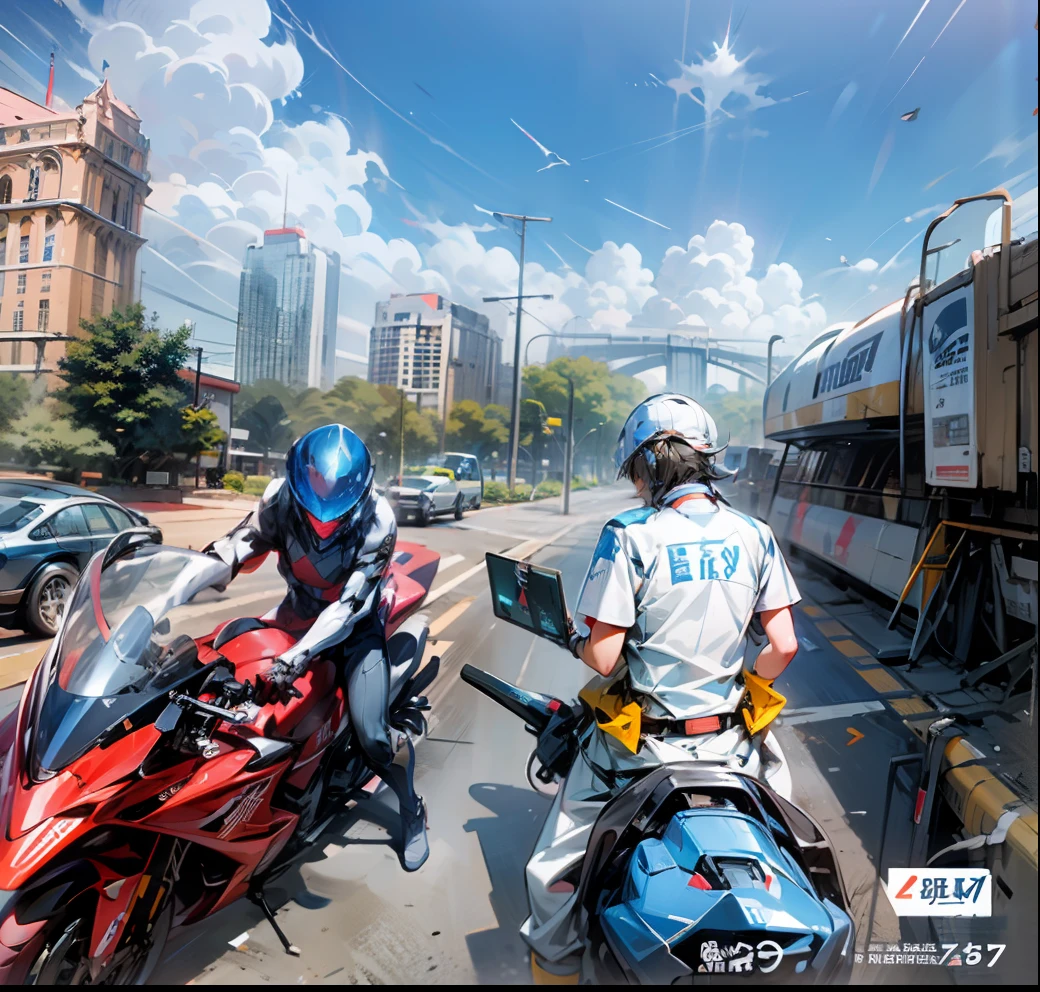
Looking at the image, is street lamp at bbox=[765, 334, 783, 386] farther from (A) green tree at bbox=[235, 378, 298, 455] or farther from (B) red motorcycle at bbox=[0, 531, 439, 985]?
Result: (B) red motorcycle at bbox=[0, 531, 439, 985]

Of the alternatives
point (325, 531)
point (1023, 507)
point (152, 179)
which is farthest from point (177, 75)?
point (1023, 507)

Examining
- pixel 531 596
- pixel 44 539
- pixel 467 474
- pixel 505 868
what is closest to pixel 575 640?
pixel 531 596

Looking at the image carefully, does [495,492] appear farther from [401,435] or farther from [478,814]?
[478,814]

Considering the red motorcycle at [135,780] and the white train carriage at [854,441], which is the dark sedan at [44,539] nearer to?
the red motorcycle at [135,780]

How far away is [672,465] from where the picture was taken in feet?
5.66

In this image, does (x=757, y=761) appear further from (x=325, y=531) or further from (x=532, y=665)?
(x=532, y=665)

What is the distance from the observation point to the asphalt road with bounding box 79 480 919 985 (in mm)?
1965

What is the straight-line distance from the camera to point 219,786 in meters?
1.67

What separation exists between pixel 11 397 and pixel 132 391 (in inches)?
18.2

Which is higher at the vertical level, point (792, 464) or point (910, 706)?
point (792, 464)

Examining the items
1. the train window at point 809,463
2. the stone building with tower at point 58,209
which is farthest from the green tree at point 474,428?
the train window at point 809,463

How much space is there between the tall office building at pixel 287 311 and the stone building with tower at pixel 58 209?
1.90 ft

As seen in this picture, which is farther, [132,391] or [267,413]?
[267,413]

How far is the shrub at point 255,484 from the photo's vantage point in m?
3.25
